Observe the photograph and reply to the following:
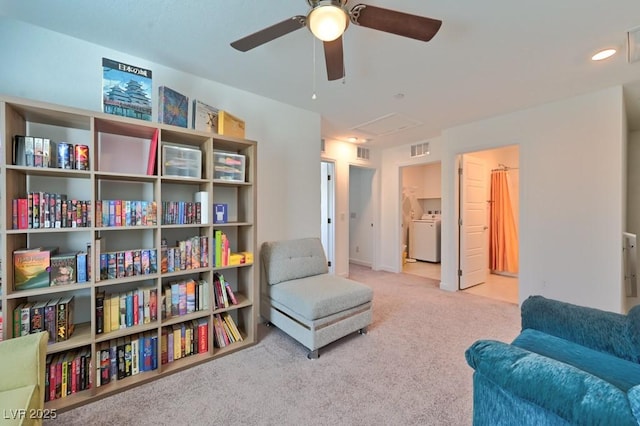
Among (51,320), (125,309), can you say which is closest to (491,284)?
(125,309)

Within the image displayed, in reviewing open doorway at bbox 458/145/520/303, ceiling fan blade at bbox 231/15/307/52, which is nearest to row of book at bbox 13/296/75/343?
ceiling fan blade at bbox 231/15/307/52

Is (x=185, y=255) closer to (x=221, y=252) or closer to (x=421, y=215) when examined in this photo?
(x=221, y=252)

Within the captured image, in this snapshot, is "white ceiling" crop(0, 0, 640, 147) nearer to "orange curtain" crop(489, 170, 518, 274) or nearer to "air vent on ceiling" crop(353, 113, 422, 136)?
"air vent on ceiling" crop(353, 113, 422, 136)

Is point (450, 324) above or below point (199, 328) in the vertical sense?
below

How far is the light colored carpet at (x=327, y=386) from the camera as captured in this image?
4.87 ft

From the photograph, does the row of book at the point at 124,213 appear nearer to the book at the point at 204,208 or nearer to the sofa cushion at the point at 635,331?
the book at the point at 204,208

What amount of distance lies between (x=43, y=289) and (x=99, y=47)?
1.77m

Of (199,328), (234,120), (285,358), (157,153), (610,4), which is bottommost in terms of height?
(285,358)

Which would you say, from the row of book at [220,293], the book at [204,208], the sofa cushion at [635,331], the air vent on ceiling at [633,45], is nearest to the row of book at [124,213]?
the book at [204,208]

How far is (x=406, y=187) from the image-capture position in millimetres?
6133

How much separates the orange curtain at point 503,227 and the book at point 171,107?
5.09 meters

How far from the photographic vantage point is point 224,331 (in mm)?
2201

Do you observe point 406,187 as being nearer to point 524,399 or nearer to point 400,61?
point 400,61

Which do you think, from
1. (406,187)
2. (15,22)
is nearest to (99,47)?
(15,22)
